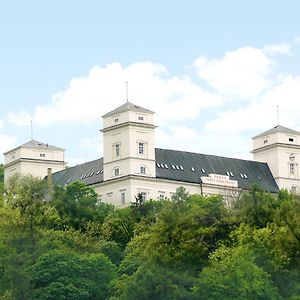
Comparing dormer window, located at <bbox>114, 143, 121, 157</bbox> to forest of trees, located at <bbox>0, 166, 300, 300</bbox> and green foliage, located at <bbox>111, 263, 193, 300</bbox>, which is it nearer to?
forest of trees, located at <bbox>0, 166, 300, 300</bbox>

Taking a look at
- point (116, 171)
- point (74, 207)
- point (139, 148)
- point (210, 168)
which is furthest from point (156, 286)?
point (210, 168)

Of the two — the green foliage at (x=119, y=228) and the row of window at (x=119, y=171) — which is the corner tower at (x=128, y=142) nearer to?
the row of window at (x=119, y=171)

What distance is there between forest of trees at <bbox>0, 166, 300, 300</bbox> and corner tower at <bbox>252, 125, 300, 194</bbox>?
181 ft

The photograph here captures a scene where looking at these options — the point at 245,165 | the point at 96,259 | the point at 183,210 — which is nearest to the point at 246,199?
the point at 183,210

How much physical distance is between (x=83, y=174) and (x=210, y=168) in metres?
12.2

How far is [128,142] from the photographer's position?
141500 mm

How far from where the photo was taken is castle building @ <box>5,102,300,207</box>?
141m

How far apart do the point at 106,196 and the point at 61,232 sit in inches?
1707

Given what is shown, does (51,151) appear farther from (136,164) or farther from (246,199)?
(246,199)

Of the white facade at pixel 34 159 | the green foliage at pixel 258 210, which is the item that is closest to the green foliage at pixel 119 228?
the green foliage at pixel 258 210

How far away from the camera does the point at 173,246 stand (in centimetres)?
8488

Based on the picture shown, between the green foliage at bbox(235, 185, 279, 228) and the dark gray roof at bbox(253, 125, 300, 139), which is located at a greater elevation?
the dark gray roof at bbox(253, 125, 300, 139)

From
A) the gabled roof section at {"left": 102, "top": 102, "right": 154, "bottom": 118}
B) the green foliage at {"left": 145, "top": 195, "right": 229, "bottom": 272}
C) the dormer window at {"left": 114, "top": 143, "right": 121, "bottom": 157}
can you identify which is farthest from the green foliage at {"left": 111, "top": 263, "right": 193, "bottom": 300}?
the dormer window at {"left": 114, "top": 143, "right": 121, "bottom": 157}

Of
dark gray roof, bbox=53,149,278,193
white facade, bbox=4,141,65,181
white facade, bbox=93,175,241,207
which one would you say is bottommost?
white facade, bbox=93,175,241,207
